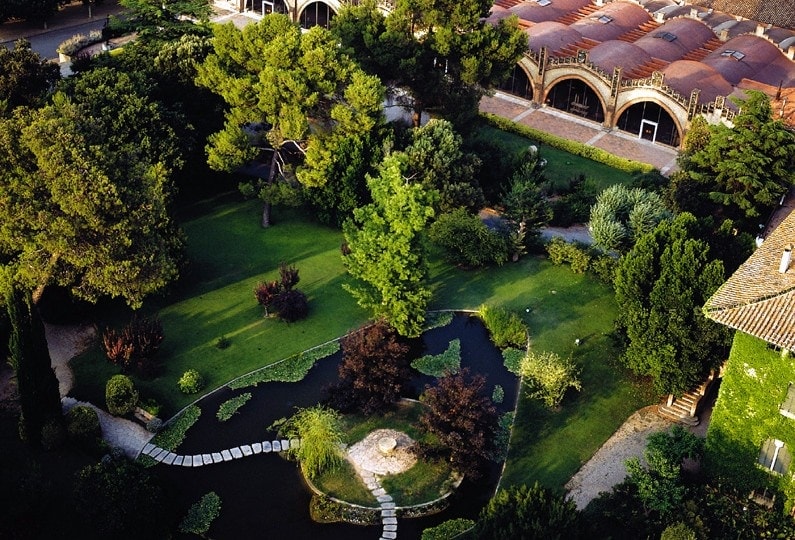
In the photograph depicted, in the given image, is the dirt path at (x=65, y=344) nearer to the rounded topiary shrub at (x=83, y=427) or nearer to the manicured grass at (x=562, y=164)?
the rounded topiary shrub at (x=83, y=427)

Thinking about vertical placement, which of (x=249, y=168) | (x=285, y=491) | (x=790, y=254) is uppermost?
(x=790, y=254)

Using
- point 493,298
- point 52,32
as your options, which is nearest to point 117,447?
point 493,298

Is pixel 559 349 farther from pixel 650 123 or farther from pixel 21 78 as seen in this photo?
pixel 21 78

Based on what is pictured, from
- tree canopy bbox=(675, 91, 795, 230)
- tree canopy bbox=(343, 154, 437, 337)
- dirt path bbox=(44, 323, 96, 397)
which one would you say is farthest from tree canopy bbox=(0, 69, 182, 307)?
tree canopy bbox=(675, 91, 795, 230)

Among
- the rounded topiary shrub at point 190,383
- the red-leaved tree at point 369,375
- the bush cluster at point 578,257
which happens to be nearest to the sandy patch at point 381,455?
the red-leaved tree at point 369,375

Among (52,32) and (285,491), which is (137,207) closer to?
(285,491)

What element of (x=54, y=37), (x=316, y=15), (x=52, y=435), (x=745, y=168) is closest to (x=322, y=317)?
(x=52, y=435)
